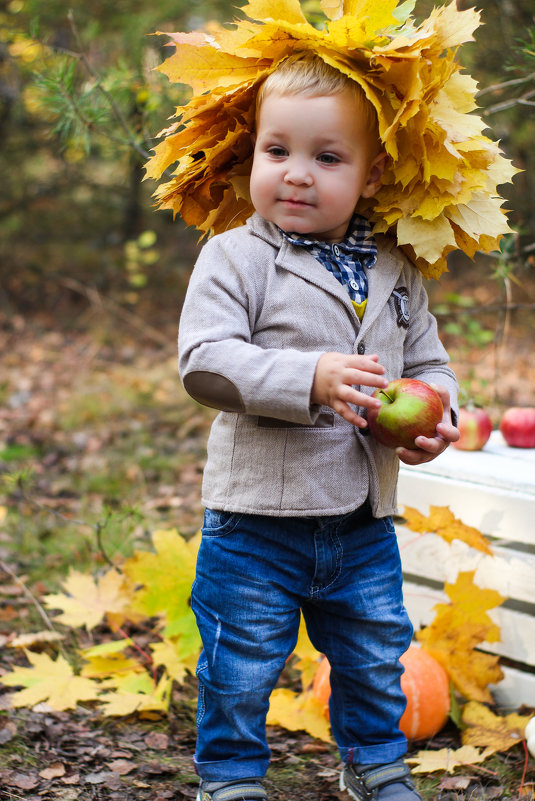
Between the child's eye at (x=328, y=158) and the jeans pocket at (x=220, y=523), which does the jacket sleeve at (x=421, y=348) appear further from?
the jeans pocket at (x=220, y=523)

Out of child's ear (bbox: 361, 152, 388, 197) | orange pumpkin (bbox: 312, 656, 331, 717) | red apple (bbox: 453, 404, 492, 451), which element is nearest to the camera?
child's ear (bbox: 361, 152, 388, 197)

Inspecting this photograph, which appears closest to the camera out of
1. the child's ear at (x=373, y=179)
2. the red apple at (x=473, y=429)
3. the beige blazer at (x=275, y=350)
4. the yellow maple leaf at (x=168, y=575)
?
the beige blazer at (x=275, y=350)

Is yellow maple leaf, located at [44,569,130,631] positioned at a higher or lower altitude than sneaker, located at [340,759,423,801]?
higher

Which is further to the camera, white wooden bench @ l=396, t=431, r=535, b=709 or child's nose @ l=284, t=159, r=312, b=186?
white wooden bench @ l=396, t=431, r=535, b=709

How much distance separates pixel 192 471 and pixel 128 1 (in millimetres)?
4808

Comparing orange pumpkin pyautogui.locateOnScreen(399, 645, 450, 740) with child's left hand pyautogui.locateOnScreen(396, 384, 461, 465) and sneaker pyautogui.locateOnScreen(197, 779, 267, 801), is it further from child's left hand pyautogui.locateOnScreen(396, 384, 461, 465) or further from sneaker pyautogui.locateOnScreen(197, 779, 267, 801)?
child's left hand pyautogui.locateOnScreen(396, 384, 461, 465)

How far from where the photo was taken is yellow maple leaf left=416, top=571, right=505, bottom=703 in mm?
2316

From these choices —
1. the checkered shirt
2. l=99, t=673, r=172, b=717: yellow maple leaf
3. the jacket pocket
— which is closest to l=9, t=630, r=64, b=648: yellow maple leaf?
l=99, t=673, r=172, b=717: yellow maple leaf

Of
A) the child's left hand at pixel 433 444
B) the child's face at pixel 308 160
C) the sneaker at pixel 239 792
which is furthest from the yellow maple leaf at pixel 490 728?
the child's face at pixel 308 160

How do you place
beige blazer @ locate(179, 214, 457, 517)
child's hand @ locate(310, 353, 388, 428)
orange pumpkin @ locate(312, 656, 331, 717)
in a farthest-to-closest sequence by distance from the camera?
orange pumpkin @ locate(312, 656, 331, 717)
beige blazer @ locate(179, 214, 457, 517)
child's hand @ locate(310, 353, 388, 428)

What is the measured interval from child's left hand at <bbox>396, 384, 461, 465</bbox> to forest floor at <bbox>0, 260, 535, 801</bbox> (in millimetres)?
925

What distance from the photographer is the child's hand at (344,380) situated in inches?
59.2

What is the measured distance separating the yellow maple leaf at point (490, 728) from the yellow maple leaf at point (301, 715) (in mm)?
410

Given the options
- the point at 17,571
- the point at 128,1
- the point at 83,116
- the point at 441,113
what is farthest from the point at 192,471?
the point at 128,1
